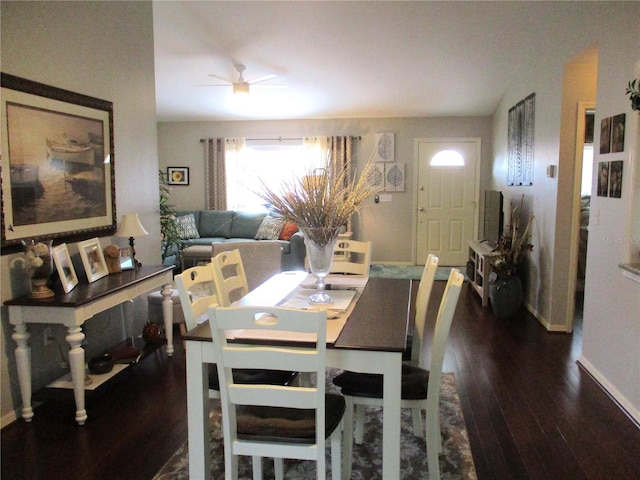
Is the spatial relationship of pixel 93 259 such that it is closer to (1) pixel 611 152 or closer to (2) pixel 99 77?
(2) pixel 99 77

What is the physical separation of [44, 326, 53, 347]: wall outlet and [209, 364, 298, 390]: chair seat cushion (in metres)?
1.28

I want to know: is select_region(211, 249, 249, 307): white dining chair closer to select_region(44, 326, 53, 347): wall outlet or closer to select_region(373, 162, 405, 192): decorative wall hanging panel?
select_region(44, 326, 53, 347): wall outlet

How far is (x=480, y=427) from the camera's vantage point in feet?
8.52

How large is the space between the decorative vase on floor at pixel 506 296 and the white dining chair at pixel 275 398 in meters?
3.21

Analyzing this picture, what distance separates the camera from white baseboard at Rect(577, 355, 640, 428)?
267cm

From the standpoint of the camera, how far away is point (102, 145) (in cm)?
339

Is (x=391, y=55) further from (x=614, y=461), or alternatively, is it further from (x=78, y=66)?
(x=614, y=461)

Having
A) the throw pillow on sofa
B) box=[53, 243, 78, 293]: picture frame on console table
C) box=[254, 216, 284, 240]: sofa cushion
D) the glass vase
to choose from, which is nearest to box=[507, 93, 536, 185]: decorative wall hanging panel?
box=[254, 216, 284, 240]: sofa cushion

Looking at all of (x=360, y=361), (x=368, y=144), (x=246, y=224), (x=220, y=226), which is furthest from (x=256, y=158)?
(x=360, y=361)

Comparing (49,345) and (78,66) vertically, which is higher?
(78,66)

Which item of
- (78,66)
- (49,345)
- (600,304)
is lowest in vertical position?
(49,345)

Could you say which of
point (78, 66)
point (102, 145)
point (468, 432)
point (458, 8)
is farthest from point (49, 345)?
point (458, 8)

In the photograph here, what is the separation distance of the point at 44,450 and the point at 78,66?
7.50 feet

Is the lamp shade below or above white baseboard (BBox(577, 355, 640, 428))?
above
